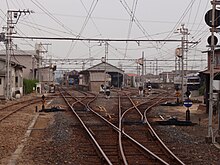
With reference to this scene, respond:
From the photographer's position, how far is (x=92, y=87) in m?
57.2

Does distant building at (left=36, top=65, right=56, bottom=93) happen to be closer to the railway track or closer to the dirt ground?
the dirt ground

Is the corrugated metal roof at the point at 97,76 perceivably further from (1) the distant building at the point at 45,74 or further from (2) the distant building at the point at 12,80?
(2) the distant building at the point at 12,80

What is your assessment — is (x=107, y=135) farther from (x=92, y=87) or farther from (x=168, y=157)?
(x=92, y=87)

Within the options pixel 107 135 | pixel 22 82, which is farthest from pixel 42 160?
pixel 22 82

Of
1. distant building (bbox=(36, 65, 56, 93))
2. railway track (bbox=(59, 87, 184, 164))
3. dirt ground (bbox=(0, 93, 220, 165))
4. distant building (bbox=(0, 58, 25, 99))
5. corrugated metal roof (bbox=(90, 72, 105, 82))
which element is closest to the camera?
railway track (bbox=(59, 87, 184, 164))

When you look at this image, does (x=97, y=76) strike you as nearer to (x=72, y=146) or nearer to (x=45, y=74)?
(x=45, y=74)

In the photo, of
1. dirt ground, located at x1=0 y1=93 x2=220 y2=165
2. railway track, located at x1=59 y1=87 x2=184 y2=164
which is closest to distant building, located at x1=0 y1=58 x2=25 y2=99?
dirt ground, located at x1=0 y1=93 x2=220 y2=165

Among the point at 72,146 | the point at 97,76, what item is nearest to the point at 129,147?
the point at 72,146

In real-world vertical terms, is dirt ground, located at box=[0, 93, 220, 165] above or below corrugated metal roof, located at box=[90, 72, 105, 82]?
below

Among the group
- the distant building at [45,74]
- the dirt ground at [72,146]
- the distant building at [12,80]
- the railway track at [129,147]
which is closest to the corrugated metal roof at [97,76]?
the distant building at [45,74]

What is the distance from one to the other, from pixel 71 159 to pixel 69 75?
311ft

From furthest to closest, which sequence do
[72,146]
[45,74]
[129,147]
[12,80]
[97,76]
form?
[45,74]
[97,76]
[12,80]
[72,146]
[129,147]

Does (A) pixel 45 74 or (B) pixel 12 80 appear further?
(A) pixel 45 74

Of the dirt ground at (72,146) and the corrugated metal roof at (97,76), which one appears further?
the corrugated metal roof at (97,76)
